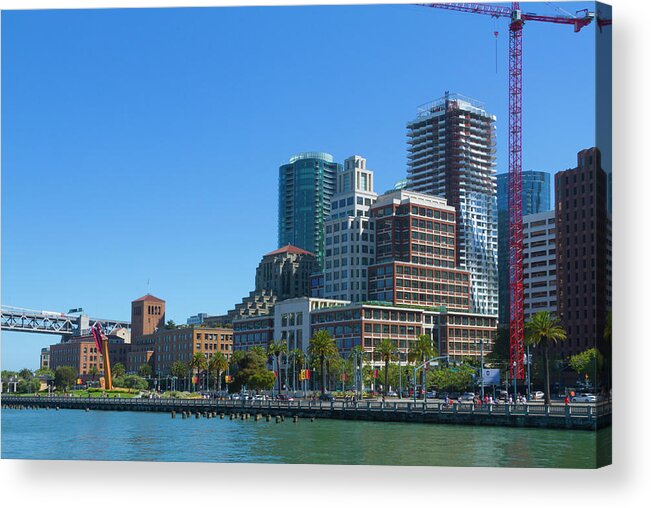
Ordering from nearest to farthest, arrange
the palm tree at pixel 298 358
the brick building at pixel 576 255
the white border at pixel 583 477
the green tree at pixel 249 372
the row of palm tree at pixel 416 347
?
1. the white border at pixel 583 477
2. the row of palm tree at pixel 416 347
3. the brick building at pixel 576 255
4. the green tree at pixel 249 372
5. the palm tree at pixel 298 358

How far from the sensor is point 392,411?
10006 cm

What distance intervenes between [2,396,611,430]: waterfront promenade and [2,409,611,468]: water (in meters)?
1.74

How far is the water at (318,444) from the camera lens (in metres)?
61.6

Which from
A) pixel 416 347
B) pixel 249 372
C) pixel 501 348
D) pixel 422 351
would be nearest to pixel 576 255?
pixel 501 348

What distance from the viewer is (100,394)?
630 ft

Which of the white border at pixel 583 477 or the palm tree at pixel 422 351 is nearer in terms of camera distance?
the white border at pixel 583 477

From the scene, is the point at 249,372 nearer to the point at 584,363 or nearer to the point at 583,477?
the point at 584,363

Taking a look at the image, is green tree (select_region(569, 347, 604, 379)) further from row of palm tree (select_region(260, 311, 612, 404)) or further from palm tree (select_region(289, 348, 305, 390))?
palm tree (select_region(289, 348, 305, 390))

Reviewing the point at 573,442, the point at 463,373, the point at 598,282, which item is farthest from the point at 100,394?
the point at 598,282

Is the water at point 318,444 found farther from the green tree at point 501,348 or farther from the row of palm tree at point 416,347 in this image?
the green tree at point 501,348

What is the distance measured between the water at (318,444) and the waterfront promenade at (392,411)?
1.74 meters

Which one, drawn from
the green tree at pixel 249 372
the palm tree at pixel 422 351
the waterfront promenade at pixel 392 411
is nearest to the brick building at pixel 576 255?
the palm tree at pixel 422 351

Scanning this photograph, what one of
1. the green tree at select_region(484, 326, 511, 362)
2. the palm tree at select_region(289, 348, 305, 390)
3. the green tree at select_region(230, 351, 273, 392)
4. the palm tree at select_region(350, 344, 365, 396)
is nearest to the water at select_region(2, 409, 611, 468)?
the palm tree at select_region(350, 344, 365, 396)

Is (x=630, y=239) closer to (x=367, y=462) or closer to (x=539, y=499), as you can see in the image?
(x=539, y=499)
